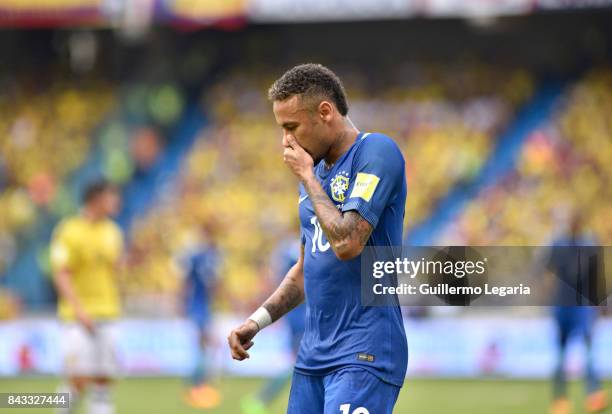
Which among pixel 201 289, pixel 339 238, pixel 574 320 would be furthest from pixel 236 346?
pixel 201 289

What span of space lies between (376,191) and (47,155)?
20102 millimetres

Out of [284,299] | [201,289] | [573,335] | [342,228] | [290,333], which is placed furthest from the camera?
[201,289]

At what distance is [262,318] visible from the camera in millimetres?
4984

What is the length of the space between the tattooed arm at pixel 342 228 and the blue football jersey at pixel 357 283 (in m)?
0.05

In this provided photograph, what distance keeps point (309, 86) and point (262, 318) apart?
118 cm

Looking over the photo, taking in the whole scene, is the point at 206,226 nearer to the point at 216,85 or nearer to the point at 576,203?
the point at 576,203

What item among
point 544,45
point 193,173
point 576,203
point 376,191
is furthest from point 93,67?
point 376,191

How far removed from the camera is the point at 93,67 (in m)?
25.1

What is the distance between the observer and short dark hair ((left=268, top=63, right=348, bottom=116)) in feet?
15.1

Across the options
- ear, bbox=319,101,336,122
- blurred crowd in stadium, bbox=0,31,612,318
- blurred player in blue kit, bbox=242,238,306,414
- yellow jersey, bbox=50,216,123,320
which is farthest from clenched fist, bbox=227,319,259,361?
blurred crowd in stadium, bbox=0,31,612,318

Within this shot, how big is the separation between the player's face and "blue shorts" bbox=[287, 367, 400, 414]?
102 centimetres

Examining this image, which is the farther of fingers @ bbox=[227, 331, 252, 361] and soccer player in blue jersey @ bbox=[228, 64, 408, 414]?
fingers @ bbox=[227, 331, 252, 361]

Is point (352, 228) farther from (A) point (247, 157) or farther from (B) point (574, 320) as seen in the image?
(A) point (247, 157)

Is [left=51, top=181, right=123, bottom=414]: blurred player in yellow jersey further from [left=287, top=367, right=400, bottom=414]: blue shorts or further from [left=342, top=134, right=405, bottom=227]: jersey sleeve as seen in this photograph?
[left=342, top=134, right=405, bottom=227]: jersey sleeve
